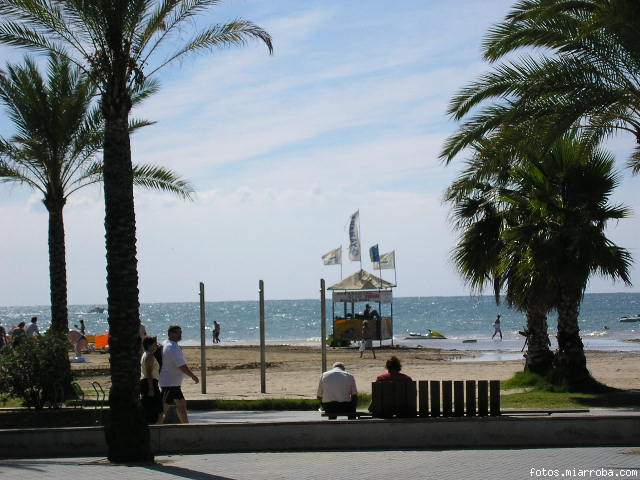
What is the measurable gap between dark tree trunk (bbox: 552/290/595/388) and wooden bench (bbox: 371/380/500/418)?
20.1 feet

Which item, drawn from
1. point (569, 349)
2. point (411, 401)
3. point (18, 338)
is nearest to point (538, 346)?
point (569, 349)

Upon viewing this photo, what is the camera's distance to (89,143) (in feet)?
71.3

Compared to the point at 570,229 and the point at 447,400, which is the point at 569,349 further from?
the point at 447,400

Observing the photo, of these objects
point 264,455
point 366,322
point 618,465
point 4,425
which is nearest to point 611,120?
point 618,465

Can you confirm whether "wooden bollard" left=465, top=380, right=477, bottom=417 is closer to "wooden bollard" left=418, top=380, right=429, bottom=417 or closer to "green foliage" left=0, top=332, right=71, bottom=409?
"wooden bollard" left=418, top=380, right=429, bottom=417

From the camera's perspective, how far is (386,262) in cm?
4381

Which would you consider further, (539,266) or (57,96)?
(57,96)

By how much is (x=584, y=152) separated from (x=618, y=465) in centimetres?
656

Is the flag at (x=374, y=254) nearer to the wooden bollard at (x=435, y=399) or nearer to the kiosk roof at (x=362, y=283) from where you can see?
the kiosk roof at (x=362, y=283)

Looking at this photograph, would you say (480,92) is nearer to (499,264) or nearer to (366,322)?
(499,264)

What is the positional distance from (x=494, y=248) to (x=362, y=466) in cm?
1040

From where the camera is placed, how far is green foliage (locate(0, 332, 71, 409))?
17016 mm

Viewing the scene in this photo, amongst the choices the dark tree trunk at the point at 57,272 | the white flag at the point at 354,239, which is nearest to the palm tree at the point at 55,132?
the dark tree trunk at the point at 57,272
